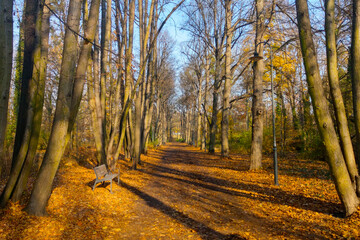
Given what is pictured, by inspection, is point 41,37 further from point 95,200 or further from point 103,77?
point 103,77

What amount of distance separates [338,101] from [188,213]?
4.55 metres

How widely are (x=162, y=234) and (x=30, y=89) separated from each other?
4.68 meters

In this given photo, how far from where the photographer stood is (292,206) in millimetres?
6598

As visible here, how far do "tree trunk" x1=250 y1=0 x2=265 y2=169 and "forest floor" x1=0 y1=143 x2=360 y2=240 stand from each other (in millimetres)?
2490

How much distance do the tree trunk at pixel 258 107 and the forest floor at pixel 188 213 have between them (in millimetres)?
2490

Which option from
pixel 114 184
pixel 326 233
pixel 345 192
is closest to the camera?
pixel 326 233

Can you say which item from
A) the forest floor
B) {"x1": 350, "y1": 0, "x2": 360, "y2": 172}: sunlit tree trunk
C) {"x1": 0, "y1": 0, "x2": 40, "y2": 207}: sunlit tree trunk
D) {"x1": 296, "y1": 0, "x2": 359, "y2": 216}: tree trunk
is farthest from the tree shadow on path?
{"x1": 350, "y1": 0, "x2": 360, "y2": 172}: sunlit tree trunk

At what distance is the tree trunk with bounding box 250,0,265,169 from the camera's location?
40.2ft

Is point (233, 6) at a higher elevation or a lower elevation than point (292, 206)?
higher

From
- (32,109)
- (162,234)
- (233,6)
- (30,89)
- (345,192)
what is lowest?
(162,234)

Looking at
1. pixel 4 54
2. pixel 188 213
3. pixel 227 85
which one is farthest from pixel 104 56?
pixel 227 85

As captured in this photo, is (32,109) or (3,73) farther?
(32,109)

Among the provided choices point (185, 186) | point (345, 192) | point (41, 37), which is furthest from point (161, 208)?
point (41, 37)

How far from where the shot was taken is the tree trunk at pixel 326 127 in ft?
17.8
